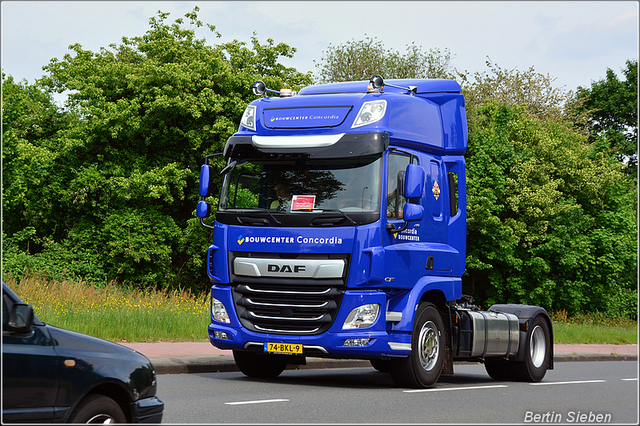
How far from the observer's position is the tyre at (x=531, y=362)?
13.9 m

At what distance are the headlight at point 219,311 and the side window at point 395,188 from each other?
2652 millimetres

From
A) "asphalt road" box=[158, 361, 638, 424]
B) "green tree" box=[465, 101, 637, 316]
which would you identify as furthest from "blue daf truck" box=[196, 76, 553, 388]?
"green tree" box=[465, 101, 637, 316]

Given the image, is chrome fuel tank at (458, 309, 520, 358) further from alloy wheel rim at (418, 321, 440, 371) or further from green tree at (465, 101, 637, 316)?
green tree at (465, 101, 637, 316)

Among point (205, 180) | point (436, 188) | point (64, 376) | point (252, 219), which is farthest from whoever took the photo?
point (436, 188)

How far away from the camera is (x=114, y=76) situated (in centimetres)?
3344

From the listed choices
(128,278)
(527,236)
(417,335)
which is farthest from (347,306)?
(527,236)

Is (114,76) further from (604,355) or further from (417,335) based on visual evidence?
(417,335)

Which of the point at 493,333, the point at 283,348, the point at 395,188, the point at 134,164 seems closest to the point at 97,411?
the point at 283,348

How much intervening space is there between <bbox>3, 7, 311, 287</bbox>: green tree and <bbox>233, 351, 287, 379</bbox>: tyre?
64.9 ft

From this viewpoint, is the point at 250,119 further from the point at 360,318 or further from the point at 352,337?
the point at 352,337

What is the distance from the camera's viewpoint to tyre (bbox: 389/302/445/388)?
1113 centimetres

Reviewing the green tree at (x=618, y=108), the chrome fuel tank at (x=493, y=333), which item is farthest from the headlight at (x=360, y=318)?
the green tree at (x=618, y=108)

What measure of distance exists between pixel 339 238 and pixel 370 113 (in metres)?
1.86

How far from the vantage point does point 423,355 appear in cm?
1139
